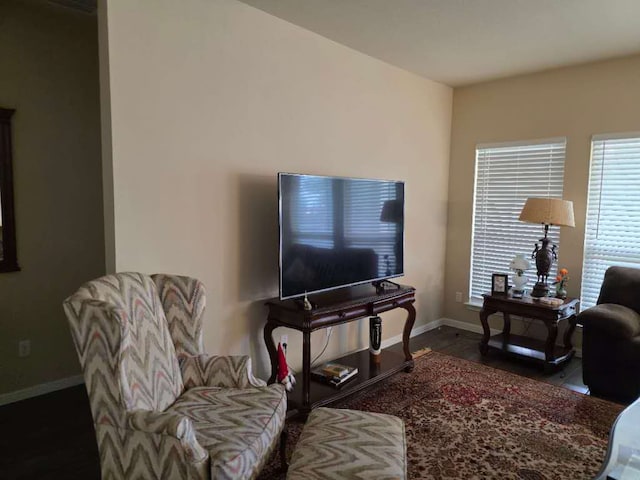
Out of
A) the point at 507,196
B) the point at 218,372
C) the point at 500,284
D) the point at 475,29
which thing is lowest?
the point at 218,372

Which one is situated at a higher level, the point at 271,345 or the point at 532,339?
the point at 271,345

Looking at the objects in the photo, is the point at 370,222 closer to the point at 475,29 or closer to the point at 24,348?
the point at 475,29

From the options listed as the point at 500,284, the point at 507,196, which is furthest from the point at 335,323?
the point at 507,196

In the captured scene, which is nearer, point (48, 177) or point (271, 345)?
point (271, 345)

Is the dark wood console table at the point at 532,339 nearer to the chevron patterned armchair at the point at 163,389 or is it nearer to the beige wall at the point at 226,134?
the beige wall at the point at 226,134

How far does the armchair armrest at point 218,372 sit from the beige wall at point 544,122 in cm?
333

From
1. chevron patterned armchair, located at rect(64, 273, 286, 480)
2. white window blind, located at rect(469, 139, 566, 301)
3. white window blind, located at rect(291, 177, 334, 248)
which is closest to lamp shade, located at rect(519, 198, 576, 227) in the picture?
white window blind, located at rect(469, 139, 566, 301)

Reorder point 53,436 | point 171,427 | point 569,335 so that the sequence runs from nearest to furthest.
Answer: point 171,427
point 53,436
point 569,335

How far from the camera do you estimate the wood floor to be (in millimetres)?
2244

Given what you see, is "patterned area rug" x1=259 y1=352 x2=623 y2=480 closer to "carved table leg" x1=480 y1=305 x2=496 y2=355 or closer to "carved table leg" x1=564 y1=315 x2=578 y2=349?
"carved table leg" x1=480 y1=305 x2=496 y2=355

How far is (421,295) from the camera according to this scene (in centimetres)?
472

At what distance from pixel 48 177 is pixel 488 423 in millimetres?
3491

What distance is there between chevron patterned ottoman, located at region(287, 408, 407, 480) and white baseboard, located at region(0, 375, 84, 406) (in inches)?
86.7

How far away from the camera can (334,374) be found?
10.3 feet
